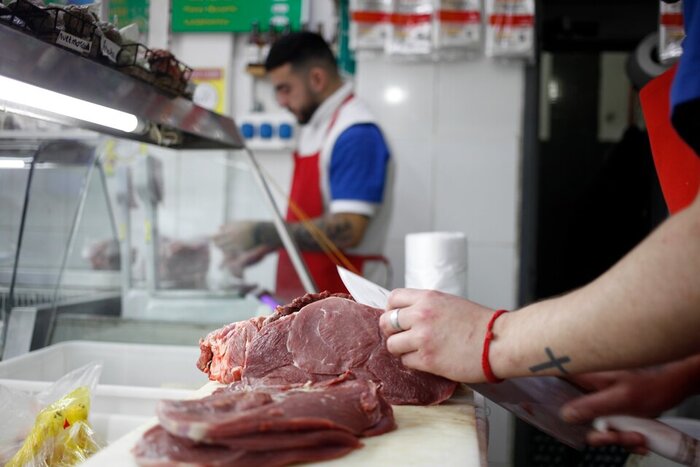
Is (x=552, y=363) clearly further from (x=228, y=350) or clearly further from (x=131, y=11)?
(x=131, y=11)

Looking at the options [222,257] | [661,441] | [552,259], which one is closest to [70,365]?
[222,257]

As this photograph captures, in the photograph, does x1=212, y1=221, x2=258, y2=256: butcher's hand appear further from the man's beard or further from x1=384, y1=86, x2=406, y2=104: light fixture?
x1=384, y1=86, x2=406, y2=104: light fixture

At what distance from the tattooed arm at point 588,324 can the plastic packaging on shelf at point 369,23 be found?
2.69 meters

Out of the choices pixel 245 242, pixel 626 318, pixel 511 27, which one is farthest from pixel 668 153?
pixel 511 27

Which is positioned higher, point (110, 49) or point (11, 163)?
point (110, 49)

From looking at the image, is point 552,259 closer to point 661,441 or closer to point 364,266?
point 364,266

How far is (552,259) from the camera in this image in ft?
16.6

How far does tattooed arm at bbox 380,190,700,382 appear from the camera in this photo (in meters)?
0.83

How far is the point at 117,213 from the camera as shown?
8.03 feet

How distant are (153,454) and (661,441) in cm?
84

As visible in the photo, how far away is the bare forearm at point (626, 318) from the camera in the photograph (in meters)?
0.83

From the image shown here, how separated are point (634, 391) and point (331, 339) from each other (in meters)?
0.61

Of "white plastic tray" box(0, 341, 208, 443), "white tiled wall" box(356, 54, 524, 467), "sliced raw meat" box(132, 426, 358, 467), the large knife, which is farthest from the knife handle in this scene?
"white tiled wall" box(356, 54, 524, 467)

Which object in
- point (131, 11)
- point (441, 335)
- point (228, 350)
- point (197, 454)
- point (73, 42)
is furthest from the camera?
point (131, 11)
